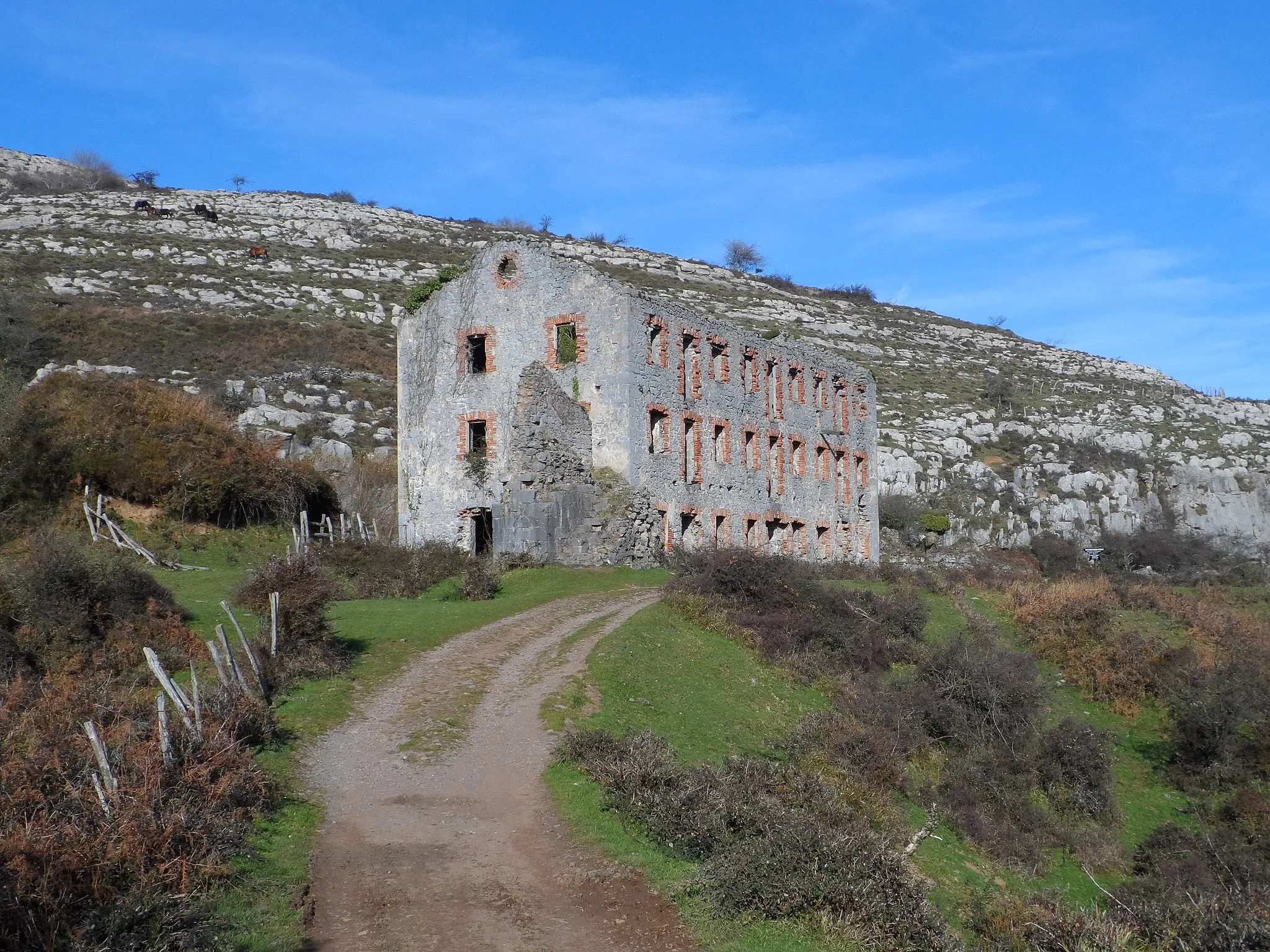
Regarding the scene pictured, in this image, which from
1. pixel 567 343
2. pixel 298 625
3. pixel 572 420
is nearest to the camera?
pixel 298 625

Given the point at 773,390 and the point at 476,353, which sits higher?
the point at 476,353

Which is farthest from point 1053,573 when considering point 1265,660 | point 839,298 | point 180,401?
point 839,298

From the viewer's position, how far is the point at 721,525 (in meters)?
37.3

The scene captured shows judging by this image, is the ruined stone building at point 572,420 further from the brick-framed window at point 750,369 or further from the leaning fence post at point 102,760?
the leaning fence post at point 102,760

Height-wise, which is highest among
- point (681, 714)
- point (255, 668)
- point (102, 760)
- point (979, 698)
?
point (255, 668)

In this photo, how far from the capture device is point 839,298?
11275 cm

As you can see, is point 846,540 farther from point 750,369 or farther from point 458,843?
point 458,843

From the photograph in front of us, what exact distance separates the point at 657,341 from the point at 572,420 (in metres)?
4.14

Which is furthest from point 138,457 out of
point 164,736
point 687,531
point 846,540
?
point 846,540

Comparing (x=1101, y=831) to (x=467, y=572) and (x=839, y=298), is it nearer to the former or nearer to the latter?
(x=467, y=572)

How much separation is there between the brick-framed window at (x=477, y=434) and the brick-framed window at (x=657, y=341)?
550cm

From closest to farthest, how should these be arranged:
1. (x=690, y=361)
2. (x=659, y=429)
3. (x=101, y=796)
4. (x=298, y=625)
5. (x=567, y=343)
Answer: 1. (x=101, y=796)
2. (x=298, y=625)
3. (x=567, y=343)
4. (x=659, y=429)
5. (x=690, y=361)

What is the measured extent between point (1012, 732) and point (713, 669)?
578 centimetres

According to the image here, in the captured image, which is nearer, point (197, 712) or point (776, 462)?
point (197, 712)
